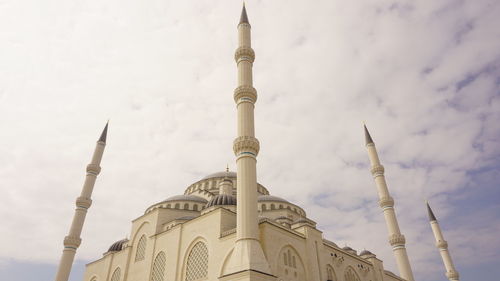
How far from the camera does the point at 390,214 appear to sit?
30.8 metres

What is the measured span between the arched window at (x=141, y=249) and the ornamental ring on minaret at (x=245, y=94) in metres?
13.6

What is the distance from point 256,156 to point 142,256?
13389 mm

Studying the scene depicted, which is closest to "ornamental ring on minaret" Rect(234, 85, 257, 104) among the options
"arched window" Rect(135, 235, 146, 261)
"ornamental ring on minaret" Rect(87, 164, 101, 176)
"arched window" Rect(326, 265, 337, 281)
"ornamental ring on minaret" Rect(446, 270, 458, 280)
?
"arched window" Rect(326, 265, 337, 281)

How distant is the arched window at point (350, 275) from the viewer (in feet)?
74.3

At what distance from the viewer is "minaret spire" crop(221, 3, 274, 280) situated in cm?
1381

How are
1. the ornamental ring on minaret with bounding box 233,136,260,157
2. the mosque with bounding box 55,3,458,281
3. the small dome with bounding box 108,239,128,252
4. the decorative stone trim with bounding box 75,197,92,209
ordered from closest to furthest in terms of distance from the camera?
1. the mosque with bounding box 55,3,458,281
2. the ornamental ring on minaret with bounding box 233,136,260,157
3. the decorative stone trim with bounding box 75,197,92,209
4. the small dome with bounding box 108,239,128,252

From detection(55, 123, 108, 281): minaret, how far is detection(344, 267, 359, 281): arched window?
780 inches

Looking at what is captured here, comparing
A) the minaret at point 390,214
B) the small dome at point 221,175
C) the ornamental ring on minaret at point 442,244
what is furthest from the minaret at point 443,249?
the small dome at point 221,175

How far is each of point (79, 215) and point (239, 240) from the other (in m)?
18.1

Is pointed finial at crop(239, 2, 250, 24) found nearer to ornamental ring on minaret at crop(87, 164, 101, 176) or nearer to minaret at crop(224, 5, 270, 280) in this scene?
minaret at crop(224, 5, 270, 280)

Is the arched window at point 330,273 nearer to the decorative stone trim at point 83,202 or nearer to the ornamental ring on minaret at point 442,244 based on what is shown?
the decorative stone trim at point 83,202

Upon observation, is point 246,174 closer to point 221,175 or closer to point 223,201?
point 223,201

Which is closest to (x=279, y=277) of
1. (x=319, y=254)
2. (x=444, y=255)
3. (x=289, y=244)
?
(x=289, y=244)

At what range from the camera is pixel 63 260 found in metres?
25.5
